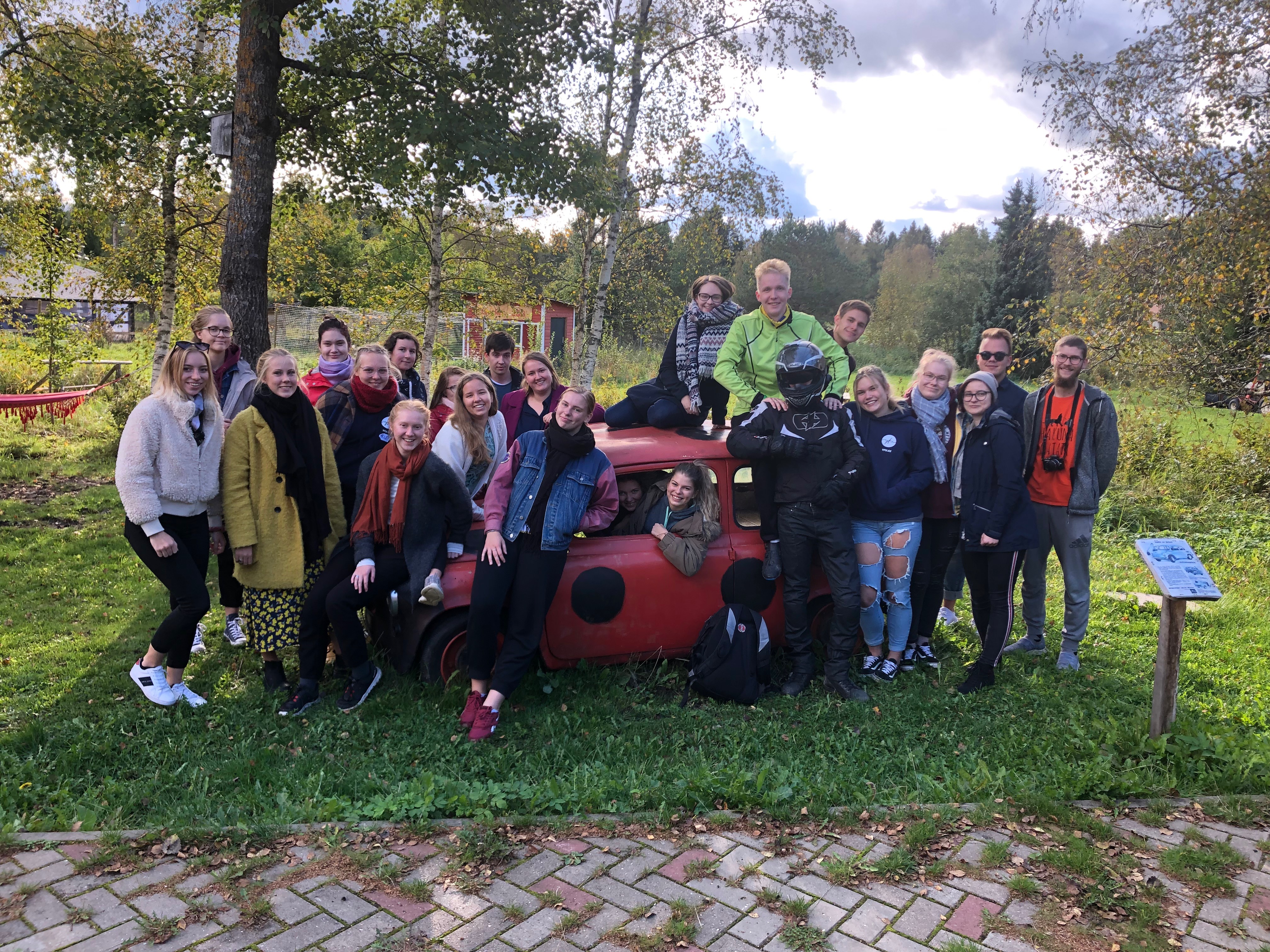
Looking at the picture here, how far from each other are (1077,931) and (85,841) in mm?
3900

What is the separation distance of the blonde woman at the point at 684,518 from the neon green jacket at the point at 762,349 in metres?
0.79

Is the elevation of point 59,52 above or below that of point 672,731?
above

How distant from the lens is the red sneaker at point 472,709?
4.39m

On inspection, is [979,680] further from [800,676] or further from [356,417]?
[356,417]

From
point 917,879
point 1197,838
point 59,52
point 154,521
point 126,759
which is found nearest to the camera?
point 917,879

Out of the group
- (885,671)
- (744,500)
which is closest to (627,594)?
(744,500)

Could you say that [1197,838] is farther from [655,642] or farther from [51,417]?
[51,417]

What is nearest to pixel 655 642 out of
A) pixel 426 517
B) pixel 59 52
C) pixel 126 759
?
pixel 426 517

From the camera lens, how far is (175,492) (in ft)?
14.5

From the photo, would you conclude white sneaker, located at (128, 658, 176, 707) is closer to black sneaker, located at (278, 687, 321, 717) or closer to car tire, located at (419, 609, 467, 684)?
black sneaker, located at (278, 687, 321, 717)

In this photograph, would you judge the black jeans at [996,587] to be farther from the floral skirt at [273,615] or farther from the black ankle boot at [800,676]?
the floral skirt at [273,615]

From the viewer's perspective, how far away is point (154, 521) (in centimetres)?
435

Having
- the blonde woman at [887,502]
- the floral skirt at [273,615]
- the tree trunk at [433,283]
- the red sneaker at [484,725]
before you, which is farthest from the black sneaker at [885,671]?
the tree trunk at [433,283]

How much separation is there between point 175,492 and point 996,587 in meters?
4.91
